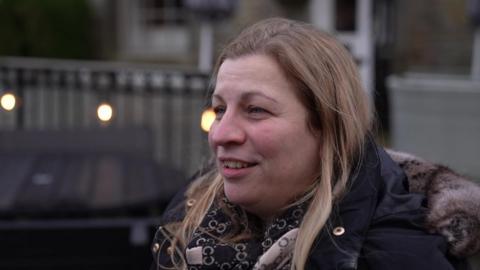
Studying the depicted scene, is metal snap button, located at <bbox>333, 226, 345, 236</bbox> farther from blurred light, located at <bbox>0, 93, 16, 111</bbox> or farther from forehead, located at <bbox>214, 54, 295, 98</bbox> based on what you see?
blurred light, located at <bbox>0, 93, 16, 111</bbox>

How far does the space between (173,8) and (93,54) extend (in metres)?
1.69

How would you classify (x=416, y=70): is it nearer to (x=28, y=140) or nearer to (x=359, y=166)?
(x=28, y=140)

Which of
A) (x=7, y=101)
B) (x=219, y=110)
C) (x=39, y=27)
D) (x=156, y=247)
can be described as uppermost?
(x=219, y=110)

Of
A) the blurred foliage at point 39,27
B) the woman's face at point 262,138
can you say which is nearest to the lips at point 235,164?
the woman's face at point 262,138

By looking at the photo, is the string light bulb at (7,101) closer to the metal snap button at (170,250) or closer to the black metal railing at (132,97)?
the black metal railing at (132,97)

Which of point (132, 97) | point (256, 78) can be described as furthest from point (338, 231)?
point (132, 97)

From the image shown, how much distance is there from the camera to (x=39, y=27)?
14766mm

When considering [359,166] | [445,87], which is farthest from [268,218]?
[445,87]

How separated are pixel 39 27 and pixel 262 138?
13.5 metres

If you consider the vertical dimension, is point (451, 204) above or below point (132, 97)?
above

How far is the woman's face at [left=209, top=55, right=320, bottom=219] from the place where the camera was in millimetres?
1825

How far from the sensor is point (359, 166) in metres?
1.87

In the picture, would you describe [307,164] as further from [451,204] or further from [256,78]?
[451,204]

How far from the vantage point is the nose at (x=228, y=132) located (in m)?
1.83
